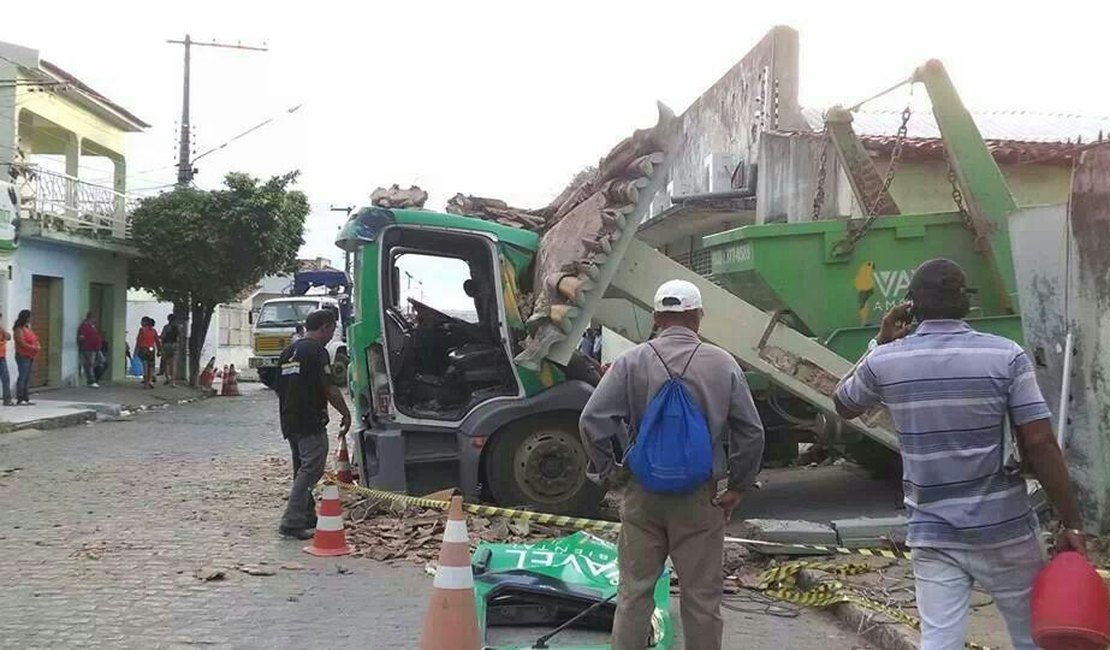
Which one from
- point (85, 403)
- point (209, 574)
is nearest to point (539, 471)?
point (209, 574)

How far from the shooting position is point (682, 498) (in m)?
3.80

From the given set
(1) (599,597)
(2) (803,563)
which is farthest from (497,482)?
(1) (599,597)

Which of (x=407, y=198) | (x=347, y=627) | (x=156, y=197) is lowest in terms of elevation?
(x=347, y=627)

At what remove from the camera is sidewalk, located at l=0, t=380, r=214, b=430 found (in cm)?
1578

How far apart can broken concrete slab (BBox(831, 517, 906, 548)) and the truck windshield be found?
2087 centimetres

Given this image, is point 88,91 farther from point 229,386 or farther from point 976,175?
point 976,175

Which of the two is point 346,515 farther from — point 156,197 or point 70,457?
point 156,197

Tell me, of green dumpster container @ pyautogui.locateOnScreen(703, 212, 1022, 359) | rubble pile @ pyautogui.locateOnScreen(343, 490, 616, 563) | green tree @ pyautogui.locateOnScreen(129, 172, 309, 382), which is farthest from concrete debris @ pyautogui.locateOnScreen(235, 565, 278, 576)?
green tree @ pyautogui.locateOnScreen(129, 172, 309, 382)

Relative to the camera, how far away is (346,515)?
791 centimetres

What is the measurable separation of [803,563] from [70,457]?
914 cm

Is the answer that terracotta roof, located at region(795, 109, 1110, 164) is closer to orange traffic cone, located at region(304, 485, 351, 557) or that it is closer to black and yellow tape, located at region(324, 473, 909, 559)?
black and yellow tape, located at region(324, 473, 909, 559)

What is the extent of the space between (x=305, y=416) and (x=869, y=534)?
3.95m

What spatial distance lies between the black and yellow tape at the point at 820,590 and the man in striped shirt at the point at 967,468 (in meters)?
1.99

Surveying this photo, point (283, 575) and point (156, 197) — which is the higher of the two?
point (156, 197)
